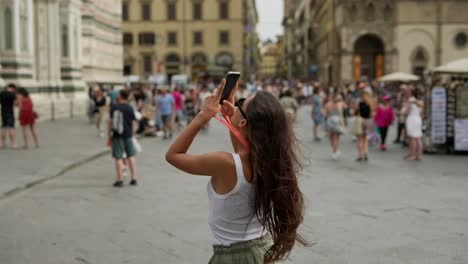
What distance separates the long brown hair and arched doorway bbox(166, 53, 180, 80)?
232 feet

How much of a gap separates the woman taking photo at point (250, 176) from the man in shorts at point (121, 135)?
300 inches

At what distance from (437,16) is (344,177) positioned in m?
47.9

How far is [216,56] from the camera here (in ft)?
239

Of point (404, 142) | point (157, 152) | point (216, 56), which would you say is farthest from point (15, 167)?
point (216, 56)

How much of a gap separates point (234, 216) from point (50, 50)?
2483 centimetres

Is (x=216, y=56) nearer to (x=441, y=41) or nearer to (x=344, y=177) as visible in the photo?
(x=441, y=41)

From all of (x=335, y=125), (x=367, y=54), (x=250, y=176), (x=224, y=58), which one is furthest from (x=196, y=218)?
(x=224, y=58)

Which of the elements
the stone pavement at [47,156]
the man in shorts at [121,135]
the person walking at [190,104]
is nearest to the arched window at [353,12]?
the person walking at [190,104]

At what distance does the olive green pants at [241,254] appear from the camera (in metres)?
3.24

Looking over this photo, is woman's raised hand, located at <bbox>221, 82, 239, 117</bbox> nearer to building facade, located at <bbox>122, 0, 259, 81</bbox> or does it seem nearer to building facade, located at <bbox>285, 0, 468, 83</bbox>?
building facade, located at <bbox>285, 0, 468, 83</bbox>

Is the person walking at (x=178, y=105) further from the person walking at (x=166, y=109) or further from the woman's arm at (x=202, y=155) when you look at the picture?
the woman's arm at (x=202, y=155)

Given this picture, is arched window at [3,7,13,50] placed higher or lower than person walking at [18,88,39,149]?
higher

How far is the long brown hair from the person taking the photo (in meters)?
3.12

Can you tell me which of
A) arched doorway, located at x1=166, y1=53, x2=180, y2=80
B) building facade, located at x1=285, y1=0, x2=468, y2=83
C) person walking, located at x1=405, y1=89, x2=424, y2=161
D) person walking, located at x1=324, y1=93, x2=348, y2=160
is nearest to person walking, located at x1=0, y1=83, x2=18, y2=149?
person walking, located at x1=324, y1=93, x2=348, y2=160
